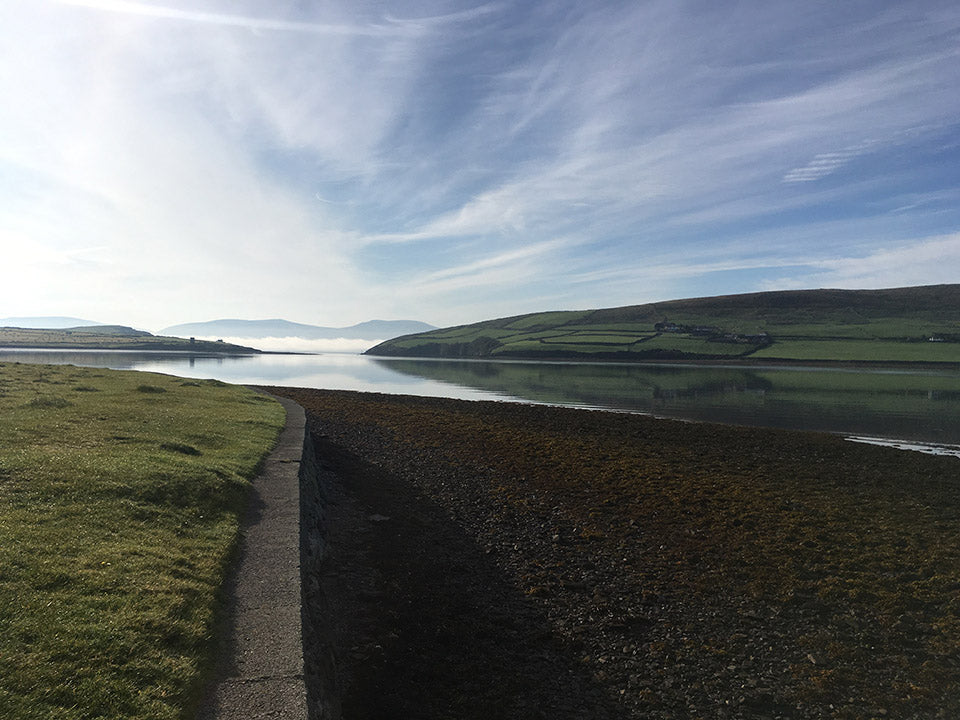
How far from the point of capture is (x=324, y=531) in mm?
13672

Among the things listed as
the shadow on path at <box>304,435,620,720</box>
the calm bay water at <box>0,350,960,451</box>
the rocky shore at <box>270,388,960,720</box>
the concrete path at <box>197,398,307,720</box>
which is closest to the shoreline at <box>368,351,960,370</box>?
the calm bay water at <box>0,350,960,451</box>

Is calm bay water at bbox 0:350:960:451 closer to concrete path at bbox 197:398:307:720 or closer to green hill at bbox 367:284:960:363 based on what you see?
concrete path at bbox 197:398:307:720

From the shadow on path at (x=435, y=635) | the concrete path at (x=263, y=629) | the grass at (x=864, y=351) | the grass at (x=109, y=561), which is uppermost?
the grass at (x=864, y=351)

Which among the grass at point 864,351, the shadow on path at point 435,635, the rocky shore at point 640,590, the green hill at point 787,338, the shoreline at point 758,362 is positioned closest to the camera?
the shadow on path at point 435,635

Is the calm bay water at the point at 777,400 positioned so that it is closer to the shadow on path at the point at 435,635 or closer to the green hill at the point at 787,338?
the shadow on path at the point at 435,635

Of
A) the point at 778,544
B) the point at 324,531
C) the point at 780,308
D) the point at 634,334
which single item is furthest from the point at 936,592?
the point at 780,308

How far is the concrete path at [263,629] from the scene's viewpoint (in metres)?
5.44

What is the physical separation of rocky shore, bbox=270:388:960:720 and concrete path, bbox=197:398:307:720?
156 centimetres

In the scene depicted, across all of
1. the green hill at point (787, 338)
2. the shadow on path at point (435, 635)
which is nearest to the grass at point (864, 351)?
the green hill at point (787, 338)

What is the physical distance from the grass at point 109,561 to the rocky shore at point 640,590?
115 inches

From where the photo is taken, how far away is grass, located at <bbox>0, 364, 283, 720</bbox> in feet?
17.1

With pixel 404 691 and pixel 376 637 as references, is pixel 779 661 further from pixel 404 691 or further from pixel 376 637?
pixel 376 637

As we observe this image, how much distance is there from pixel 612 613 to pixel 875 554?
26.9ft

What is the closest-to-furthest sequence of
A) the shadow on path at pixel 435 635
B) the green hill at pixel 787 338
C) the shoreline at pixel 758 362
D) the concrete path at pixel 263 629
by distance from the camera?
the concrete path at pixel 263 629 → the shadow on path at pixel 435 635 → the shoreline at pixel 758 362 → the green hill at pixel 787 338
